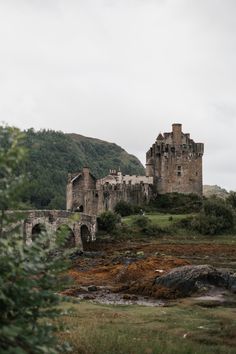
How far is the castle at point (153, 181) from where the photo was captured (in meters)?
105

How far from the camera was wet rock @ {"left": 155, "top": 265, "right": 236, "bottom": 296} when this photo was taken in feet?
129

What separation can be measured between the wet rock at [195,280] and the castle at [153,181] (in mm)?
62302

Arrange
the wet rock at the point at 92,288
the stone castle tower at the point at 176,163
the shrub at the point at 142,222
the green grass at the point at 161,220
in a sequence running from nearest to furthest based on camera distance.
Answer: the wet rock at the point at 92,288, the shrub at the point at 142,222, the green grass at the point at 161,220, the stone castle tower at the point at 176,163

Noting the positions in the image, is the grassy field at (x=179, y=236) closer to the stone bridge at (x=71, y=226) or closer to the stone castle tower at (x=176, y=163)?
the stone bridge at (x=71, y=226)

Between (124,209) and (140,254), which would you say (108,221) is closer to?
(124,209)

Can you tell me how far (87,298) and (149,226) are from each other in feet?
154

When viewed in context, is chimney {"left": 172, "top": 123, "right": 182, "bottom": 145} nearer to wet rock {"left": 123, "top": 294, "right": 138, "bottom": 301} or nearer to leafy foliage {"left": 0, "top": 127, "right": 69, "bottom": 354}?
wet rock {"left": 123, "top": 294, "right": 138, "bottom": 301}

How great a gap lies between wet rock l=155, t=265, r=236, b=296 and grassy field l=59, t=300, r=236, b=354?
5.62 metres

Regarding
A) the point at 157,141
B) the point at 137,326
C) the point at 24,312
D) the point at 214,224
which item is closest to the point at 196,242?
the point at 214,224

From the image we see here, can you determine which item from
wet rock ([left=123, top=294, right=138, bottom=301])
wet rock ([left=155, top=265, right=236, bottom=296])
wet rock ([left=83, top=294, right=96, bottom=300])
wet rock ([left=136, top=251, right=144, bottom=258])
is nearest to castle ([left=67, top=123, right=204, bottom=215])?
wet rock ([left=136, top=251, right=144, bottom=258])

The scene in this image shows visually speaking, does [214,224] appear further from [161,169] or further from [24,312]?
[24,312]

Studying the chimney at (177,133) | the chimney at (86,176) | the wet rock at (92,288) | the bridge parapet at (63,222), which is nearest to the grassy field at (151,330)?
the wet rock at (92,288)

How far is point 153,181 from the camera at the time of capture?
111 m

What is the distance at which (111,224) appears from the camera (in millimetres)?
84625
